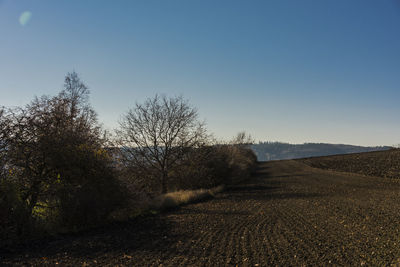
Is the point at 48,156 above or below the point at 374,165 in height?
above

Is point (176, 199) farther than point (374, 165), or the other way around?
point (374, 165)

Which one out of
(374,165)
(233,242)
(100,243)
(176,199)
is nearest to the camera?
(100,243)

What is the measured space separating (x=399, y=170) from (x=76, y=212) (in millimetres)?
40379

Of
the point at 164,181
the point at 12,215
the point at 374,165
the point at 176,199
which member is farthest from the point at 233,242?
the point at 374,165

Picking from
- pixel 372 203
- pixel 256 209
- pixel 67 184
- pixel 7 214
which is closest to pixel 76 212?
pixel 67 184

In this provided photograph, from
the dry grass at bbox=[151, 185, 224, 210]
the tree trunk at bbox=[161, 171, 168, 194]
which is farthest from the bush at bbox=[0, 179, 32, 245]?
the tree trunk at bbox=[161, 171, 168, 194]

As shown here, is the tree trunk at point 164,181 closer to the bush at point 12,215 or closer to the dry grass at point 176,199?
the dry grass at point 176,199

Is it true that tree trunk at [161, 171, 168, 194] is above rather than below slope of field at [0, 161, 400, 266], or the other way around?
above

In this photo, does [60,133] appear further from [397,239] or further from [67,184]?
[397,239]

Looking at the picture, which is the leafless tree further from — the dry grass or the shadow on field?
the dry grass

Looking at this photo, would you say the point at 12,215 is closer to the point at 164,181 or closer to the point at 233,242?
the point at 233,242

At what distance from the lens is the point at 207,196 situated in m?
20.2

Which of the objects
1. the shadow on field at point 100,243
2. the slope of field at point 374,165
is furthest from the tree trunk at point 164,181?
the slope of field at point 374,165

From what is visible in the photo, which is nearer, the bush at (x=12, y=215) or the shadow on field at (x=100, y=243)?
the shadow on field at (x=100, y=243)
